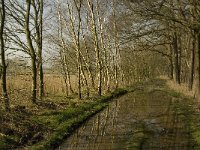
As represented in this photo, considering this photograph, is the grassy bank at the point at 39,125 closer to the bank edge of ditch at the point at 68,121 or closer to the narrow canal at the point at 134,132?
the bank edge of ditch at the point at 68,121

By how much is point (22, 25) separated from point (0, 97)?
8.22 m

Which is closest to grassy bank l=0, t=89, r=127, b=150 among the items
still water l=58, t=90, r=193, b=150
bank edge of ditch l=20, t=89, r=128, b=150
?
bank edge of ditch l=20, t=89, r=128, b=150

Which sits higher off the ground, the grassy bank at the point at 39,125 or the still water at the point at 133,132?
the grassy bank at the point at 39,125

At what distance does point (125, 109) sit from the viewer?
21625 mm

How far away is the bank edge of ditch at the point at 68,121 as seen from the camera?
11.7 meters

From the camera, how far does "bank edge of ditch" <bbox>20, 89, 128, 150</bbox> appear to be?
1167cm

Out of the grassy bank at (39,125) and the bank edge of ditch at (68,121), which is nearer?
the grassy bank at (39,125)

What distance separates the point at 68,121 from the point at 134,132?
3218 millimetres

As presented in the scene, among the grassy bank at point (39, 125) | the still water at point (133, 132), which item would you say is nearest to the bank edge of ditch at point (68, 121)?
the grassy bank at point (39, 125)

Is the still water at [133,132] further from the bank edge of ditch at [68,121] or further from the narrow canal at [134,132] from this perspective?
the bank edge of ditch at [68,121]

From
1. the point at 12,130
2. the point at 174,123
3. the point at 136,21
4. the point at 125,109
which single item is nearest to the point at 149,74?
the point at 136,21

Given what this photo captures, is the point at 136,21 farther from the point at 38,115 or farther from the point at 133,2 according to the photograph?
the point at 38,115

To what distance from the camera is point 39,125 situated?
13609 mm

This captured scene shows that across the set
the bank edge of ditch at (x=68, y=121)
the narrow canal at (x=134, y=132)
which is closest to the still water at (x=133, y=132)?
the narrow canal at (x=134, y=132)
